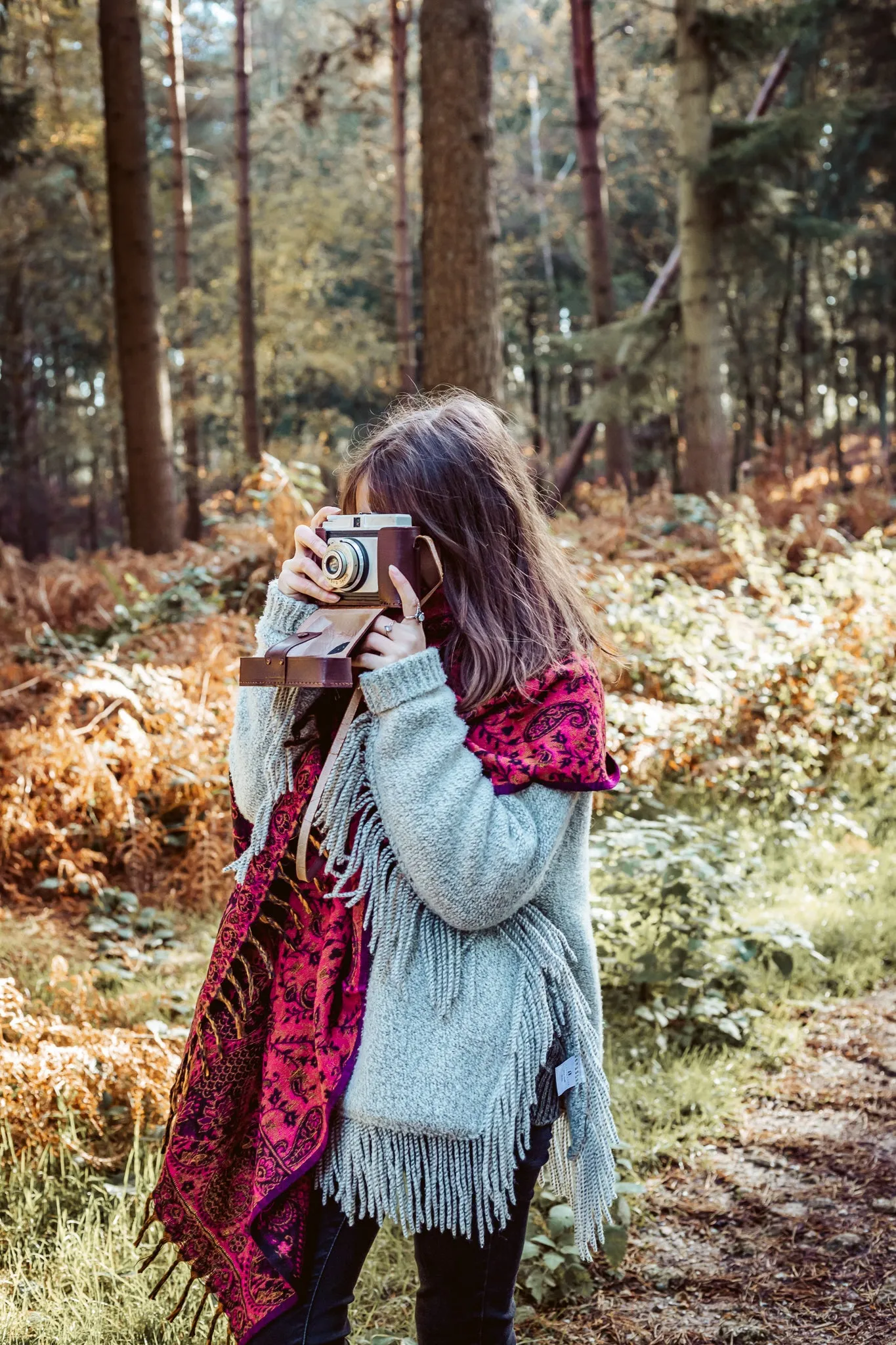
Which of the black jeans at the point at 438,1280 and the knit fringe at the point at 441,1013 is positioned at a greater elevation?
the knit fringe at the point at 441,1013

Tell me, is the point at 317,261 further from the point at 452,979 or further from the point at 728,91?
the point at 452,979

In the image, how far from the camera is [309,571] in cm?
174

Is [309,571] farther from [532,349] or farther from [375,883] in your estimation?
[532,349]

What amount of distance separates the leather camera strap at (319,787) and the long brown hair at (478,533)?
0.17m

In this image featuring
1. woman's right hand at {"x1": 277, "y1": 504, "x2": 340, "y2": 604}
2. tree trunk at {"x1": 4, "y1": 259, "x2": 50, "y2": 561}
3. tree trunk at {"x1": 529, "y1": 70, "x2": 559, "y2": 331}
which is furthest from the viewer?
tree trunk at {"x1": 529, "y1": 70, "x2": 559, "y2": 331}

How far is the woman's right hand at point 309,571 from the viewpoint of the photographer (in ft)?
5.62

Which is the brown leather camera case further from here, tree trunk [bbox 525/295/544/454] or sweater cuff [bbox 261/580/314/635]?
tree trunk [bbox 525/295/544/454]

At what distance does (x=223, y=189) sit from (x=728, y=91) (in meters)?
9.89

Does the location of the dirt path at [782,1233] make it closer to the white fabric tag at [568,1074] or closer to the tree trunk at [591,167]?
the white fabric tag at [568,1074]

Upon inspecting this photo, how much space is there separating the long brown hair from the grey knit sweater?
0.14 m

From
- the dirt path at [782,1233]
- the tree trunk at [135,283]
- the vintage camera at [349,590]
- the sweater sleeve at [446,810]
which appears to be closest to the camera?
the sweater sleeve at [446,810]

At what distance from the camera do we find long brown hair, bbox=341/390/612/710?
5.66 feet

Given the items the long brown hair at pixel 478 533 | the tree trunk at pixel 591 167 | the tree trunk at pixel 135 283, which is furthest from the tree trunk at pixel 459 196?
the tree trunk at pixel 591 167

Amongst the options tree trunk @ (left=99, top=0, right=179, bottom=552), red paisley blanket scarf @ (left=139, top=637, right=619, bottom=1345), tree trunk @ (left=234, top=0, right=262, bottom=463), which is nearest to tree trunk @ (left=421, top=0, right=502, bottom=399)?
tree trunk @ (left=99, top=0, right=179, bottom=552)
